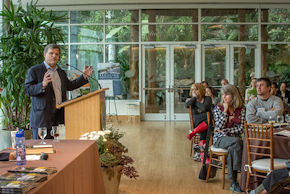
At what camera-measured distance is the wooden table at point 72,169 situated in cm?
232

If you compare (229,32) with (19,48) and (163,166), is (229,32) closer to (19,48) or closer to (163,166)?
(163,166)

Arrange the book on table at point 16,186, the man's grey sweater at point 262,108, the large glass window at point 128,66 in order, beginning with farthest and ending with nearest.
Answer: the large glass window at point 128,66 < the man's grey sweater at point 262,108 < the book on table at point 16,186

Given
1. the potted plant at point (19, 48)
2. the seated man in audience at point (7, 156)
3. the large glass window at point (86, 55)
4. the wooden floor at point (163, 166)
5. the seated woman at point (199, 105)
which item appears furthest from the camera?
the large glass window at point (86, 55)

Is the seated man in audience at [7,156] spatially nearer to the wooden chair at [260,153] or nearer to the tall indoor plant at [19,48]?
the wooden chair at [260,153]

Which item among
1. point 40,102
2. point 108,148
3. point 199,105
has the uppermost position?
point 40,102

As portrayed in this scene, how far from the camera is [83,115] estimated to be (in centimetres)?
423

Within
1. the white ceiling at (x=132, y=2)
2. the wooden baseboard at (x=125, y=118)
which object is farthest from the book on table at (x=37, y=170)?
the white ceiling at (x=132, y=2)

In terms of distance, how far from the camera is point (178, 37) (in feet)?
45.4

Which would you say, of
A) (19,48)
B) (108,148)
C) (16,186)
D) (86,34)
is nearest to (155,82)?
(86,34)

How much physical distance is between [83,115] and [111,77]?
8.97m

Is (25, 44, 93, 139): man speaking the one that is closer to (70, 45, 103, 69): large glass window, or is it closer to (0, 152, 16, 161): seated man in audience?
(0, 152, 16, 161): seated man in audience

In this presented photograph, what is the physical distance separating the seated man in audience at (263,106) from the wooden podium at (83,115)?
2.45m

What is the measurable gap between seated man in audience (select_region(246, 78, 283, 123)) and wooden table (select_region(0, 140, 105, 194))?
285cm

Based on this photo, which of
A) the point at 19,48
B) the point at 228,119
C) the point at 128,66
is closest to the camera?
the point at 228,119
